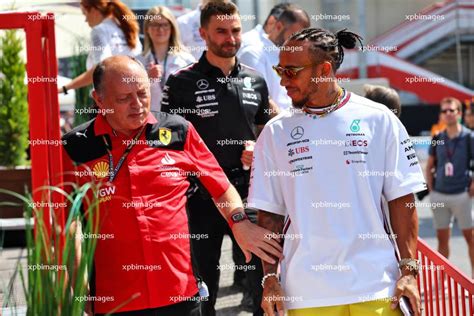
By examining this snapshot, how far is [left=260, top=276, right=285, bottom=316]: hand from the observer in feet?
13.1

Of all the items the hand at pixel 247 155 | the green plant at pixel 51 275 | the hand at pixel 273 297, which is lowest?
the hand at pixel 273 297

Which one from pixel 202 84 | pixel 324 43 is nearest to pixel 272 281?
pixel 324 43

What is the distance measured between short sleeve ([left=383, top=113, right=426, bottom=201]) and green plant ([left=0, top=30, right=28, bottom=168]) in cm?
704

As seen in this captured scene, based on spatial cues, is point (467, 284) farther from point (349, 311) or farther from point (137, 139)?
point (137, 139)

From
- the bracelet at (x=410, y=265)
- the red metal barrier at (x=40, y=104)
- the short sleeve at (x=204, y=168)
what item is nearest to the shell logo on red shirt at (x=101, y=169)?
the red metal barrier at (x=40, y=104)

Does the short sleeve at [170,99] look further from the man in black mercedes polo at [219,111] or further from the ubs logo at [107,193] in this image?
the ubs logo at [107,193]

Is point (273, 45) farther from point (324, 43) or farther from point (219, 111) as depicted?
point (324, 43)

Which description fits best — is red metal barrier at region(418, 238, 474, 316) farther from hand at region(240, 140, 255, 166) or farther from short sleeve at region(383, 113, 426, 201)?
hand at region(240, 140, 255, 166)

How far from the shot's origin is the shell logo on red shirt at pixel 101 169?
4281mm

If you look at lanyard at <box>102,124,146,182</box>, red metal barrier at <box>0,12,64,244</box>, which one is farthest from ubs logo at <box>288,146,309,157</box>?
red metal barrier at <box>0,12,64,244</box>

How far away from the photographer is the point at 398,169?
13.1 feet

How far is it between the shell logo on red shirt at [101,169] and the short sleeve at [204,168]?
16.5 inches

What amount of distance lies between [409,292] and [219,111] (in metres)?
2.27

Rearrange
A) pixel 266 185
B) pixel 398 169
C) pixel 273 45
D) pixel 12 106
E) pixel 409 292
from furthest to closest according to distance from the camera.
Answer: pixel 12 106 < pixel 273 45 < pixel 266 185 < pixel 398 169 < pixel 409 292
